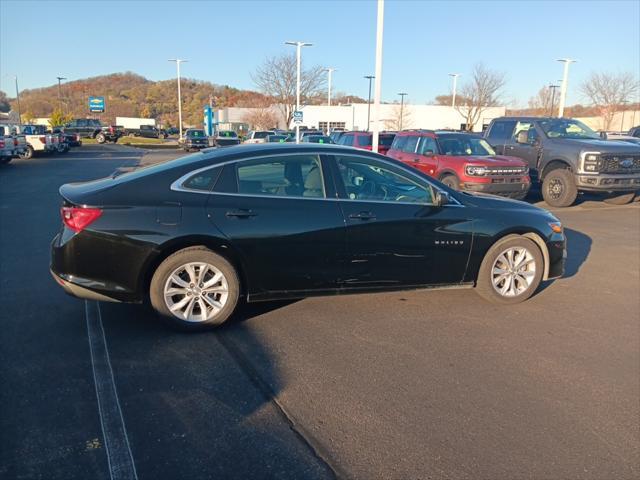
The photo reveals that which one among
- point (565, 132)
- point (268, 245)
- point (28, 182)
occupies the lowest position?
point (28, 182)

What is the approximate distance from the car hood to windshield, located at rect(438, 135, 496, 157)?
2.07 metres

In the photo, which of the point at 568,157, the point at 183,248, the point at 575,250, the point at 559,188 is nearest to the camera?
the point at 183,248

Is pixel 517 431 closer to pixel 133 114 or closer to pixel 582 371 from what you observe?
pixel 582 371

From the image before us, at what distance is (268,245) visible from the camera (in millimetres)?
4586

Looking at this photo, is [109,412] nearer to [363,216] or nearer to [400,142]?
[363,216]

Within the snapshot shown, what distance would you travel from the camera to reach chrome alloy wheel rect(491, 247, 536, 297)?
544 centimetres

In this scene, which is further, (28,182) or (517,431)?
A: (28,182)

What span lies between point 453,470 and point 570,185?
1152 centimetres

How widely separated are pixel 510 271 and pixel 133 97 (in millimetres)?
139206

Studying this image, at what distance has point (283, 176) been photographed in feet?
15.9

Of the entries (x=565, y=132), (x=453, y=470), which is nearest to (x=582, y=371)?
(x=453, y=470)

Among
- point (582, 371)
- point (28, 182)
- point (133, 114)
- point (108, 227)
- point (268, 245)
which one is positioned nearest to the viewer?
point (582, 371)

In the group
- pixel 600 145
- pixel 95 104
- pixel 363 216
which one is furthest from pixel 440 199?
pixel 95 104

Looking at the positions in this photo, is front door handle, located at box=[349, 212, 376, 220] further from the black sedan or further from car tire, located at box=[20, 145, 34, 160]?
car tire, located at box=[20, 145, 34, 160]
